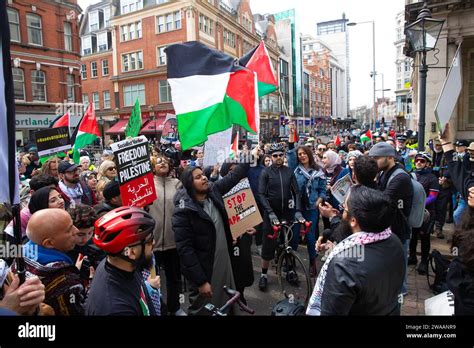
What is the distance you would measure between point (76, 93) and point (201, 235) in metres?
25.2

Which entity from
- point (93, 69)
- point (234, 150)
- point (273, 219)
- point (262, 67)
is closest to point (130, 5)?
point (93, 69)

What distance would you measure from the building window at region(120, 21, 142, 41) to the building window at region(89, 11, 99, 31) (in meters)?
8.52

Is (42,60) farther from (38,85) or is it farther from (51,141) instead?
(51,141)

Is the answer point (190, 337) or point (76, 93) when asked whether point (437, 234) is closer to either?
point (190, 337)

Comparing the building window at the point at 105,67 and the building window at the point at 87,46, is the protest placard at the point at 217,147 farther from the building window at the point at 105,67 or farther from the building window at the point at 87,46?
the building window at the point at 87,46

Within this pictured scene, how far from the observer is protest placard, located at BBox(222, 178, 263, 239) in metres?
4.11

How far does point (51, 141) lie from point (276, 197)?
487 cm

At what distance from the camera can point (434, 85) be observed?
11.3 metres

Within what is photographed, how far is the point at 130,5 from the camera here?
29703 millimetres

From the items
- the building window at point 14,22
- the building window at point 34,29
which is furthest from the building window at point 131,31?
→ the building window at point 14,22

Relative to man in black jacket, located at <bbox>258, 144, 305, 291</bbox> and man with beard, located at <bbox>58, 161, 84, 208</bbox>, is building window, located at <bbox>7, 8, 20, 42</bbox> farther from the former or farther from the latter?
man in black jacket, located at <bbox>258, 144, 305, 291</bbox>

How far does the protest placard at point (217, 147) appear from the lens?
161 inches

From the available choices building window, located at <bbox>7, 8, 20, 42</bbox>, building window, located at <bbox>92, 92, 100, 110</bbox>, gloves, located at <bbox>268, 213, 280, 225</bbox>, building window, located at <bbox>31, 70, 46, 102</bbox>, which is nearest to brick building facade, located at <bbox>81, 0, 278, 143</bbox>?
building window, located at <bbox>92, 92, 100, 110</bbox>

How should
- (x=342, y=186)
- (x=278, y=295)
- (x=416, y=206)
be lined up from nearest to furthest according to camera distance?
1. (x=416, y=206)
2. (x=342, y=186)
3. (x=278, y=295)
